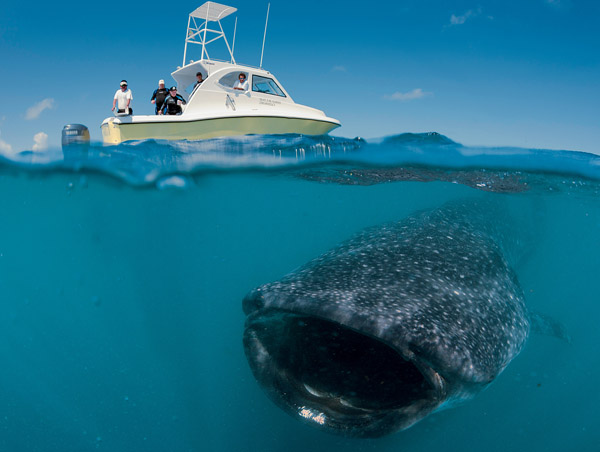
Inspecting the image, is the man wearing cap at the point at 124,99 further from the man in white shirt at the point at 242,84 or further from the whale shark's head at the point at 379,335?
the whale shark's head at the point at 379,335

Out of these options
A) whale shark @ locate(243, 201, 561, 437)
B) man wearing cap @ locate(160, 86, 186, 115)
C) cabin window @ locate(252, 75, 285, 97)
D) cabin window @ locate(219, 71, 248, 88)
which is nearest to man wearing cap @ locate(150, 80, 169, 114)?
man wearing cap @ locate(160, 86, 186, 115)

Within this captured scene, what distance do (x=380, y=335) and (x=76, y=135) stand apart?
7.86m

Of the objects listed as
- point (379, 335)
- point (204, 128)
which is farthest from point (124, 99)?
point (379, 335)

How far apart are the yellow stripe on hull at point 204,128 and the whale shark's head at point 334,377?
26.8ft

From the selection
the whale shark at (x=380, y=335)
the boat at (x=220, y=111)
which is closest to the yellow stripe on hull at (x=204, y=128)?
the boat at (x=220, y=111)

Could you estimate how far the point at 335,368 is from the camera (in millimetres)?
3350

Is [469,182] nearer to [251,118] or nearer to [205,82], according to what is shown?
[251,118]

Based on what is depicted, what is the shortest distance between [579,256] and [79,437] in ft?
111

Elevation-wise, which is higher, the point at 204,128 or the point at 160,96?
the point at 160,96

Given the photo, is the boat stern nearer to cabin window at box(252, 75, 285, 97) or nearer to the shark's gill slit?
cabin window at box(252, 75, 285, 97)

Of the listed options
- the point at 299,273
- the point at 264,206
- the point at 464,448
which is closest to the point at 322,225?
the point at 264,206

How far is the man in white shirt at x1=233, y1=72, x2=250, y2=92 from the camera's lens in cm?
1227

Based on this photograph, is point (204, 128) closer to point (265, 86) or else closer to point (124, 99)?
point (124, 99)

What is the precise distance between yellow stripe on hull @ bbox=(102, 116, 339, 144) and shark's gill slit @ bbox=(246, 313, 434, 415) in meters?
8.17
